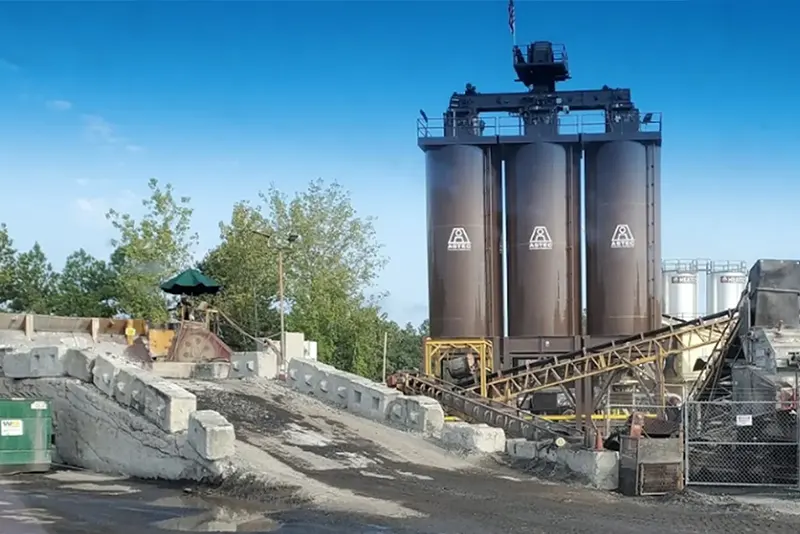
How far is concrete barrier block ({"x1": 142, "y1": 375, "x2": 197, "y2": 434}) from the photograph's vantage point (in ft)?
53.5

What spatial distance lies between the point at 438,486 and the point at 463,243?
19658 mm

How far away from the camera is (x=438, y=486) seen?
595 inches

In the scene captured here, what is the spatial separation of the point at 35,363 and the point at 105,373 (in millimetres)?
2422

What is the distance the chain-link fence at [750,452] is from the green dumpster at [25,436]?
11493mm

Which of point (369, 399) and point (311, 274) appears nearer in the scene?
point (369, 399)

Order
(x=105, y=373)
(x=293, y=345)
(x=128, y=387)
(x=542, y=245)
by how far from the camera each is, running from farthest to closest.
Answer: (x=542, y=245) < (x=293, y=345) < (x=105, y=373) < (x=128, y=387)

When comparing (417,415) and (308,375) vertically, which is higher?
(308,375)

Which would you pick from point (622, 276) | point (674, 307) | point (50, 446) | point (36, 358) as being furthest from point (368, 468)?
point (674, 307)

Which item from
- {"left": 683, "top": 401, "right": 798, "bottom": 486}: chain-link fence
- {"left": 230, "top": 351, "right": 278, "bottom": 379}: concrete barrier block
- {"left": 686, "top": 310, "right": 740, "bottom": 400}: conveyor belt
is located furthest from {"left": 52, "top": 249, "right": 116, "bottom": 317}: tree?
Result: {"left": 683, "top": 401, "right": 798, "bottom": 486}: chain-link fence

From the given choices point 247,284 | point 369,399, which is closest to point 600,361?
point 369,399

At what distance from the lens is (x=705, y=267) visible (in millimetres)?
49875

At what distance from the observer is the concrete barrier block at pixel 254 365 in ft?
81.3

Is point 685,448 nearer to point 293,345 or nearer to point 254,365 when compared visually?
point 254,365

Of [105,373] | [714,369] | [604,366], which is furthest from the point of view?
[604,366]
